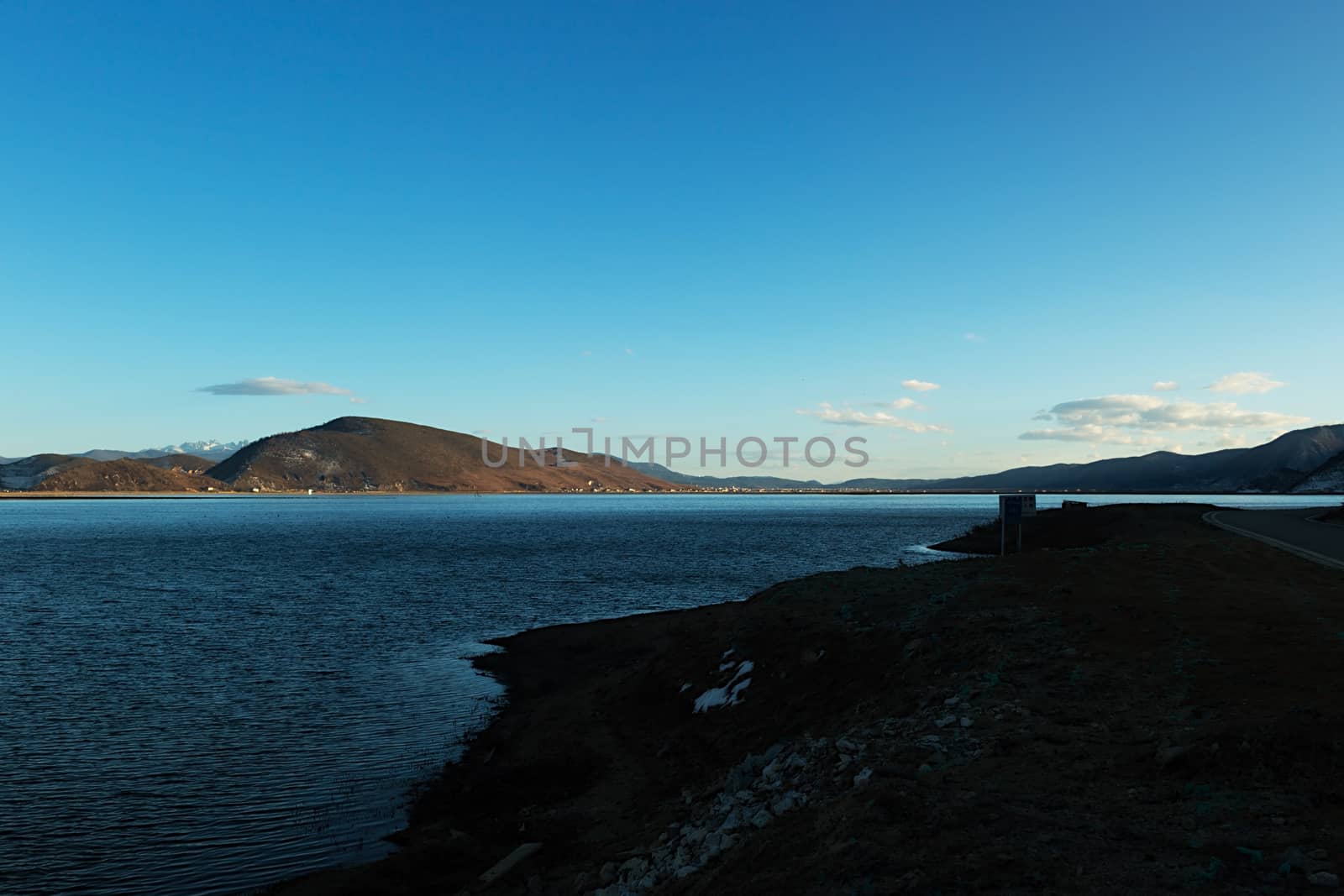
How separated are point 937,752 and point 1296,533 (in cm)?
4995

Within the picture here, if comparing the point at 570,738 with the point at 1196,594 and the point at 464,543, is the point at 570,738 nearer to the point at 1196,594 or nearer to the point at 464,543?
the point at 1196,594

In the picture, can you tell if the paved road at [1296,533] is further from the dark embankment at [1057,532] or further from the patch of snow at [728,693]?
the patch of snow at [728,693]

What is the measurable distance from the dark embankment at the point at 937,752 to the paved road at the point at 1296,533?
8599mm

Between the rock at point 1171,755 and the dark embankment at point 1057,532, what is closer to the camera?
the rock at point 1171,755

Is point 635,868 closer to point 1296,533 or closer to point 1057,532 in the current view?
point 1296,533

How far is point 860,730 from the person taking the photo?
1541 cm

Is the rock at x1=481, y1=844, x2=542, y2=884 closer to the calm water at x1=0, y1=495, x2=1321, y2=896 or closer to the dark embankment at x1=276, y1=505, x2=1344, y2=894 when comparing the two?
the dark embankment at x1=276, y1=505, x2=1344, y2=894

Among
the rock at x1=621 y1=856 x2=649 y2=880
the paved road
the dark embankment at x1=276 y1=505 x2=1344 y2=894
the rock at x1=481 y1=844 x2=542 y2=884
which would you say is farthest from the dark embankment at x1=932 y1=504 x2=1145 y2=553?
the rock at x1=621 y1=856 x2=649 y2=880

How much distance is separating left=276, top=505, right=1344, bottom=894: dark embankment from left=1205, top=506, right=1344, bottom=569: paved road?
8599mm

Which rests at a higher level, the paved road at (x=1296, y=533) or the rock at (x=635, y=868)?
the paved road at (x=1296, y=533)

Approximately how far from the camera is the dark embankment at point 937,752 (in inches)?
363

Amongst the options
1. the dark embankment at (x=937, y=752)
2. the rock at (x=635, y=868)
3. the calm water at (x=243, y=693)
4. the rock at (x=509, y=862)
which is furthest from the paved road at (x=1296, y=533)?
the rock at (x=509, y=862)

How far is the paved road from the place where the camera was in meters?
36.4

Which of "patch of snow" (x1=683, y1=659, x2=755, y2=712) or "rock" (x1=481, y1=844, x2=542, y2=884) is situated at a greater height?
"patch of snow" (x1=683, y1=659, x2=755, y2=712)
